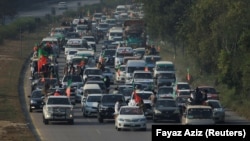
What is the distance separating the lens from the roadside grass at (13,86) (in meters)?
49.9

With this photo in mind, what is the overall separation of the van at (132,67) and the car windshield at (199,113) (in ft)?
87.6

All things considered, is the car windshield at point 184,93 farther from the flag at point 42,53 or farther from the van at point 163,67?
the flag at point 42,53

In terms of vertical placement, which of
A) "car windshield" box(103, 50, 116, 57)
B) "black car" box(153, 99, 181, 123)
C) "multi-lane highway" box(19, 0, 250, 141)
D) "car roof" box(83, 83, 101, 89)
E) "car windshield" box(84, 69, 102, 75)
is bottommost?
"multi-lane highway" box(19, 0, 250, 141)

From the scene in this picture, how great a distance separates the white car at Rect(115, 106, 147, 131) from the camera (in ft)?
170

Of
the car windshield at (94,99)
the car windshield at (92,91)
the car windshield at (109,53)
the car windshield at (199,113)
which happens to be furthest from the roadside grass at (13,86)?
the car windshield at (199,113)

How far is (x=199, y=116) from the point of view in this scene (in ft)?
170

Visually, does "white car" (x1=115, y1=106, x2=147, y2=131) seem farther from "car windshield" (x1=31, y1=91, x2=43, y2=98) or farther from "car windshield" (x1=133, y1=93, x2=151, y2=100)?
"car windshield" (x1=31, y1=91, x2=43, y2=98)

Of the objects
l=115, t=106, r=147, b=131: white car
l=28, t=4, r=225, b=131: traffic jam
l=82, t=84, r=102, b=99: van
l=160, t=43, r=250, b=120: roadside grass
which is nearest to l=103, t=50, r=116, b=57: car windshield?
l=28, t=4, r=225, b=131: traffic jam

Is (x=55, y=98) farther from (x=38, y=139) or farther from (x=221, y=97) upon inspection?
(x=221, y=97)

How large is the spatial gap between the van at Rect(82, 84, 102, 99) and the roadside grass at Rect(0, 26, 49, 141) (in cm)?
370

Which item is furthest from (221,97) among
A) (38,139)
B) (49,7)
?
(49,7)

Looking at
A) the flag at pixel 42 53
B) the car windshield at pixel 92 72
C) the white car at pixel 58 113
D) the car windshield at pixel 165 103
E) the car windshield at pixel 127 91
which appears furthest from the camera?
the flag at pixel 42 53

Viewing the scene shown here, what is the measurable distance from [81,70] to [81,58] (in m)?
6.94

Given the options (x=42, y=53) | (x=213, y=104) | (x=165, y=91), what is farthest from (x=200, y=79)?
(x=213, y=104)
